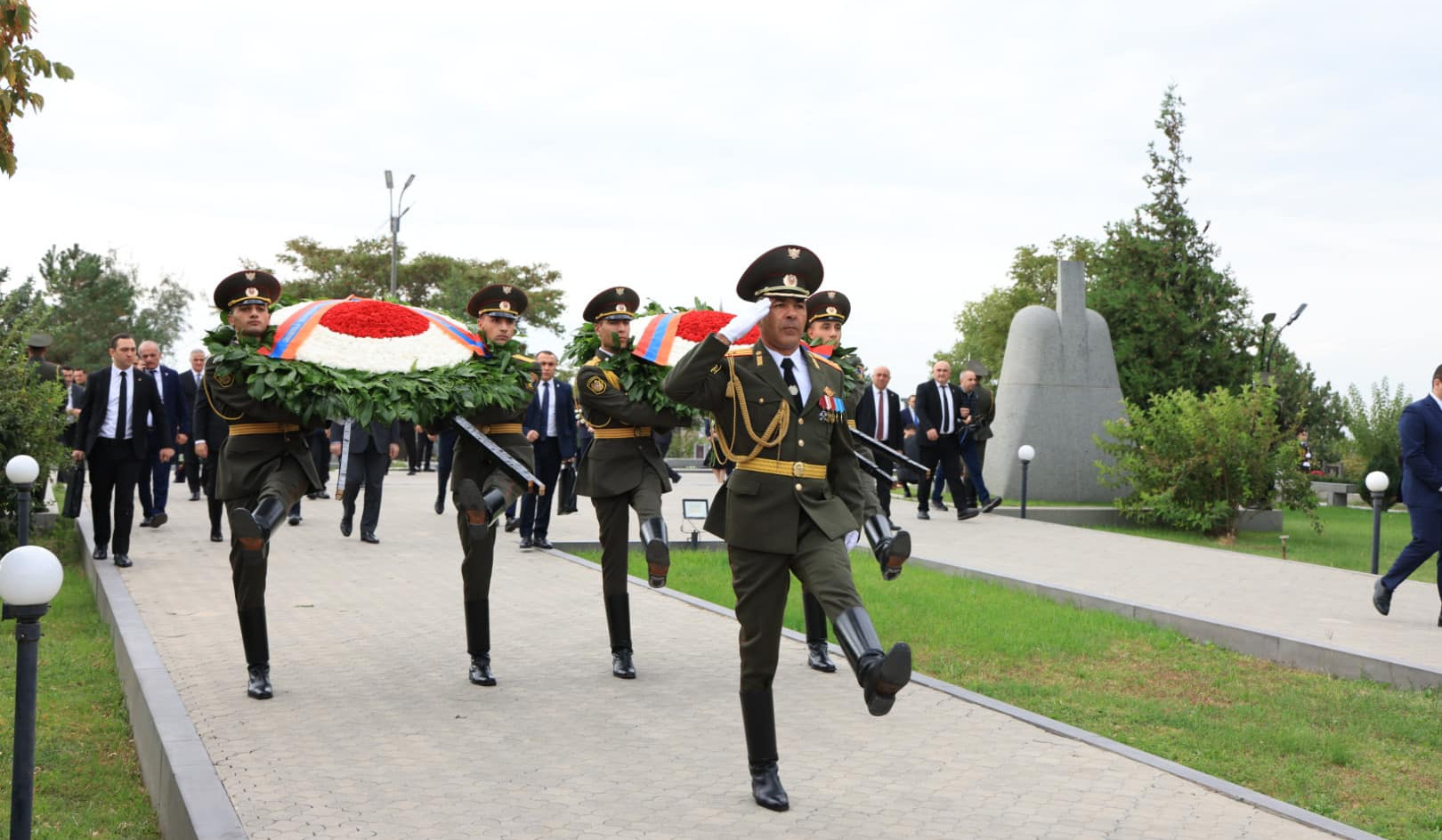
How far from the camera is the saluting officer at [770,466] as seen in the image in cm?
541

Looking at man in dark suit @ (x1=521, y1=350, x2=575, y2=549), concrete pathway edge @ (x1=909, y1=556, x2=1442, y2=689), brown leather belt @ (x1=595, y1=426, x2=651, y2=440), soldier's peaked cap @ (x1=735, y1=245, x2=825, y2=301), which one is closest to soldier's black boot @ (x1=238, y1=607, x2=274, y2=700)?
brown leather belt @ (x1=595, y1=426, x2=651, y2=440)

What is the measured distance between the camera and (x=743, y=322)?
5367 millimetres

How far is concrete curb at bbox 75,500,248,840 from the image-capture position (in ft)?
15.5

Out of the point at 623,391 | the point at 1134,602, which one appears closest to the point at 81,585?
the point at 623,391

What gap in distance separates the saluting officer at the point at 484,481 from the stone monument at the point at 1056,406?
1406 centimetres

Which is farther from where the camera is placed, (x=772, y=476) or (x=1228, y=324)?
(x=1228, y=324)

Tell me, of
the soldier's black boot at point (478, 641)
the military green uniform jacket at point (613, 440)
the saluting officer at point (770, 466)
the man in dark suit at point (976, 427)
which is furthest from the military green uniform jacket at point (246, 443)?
the man in dark suit at point (976, 427)

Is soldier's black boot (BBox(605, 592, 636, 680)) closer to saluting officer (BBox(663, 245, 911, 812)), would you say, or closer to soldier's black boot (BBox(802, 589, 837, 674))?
soldier's black boot (BBox(802, 589, 837, 674))

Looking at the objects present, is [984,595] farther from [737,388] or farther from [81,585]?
[81,585]

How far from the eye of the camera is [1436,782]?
239 inches

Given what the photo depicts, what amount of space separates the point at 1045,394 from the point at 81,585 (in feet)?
47.4

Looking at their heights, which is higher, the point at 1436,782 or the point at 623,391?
the point at 623,391

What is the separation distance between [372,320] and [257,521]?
1312mm

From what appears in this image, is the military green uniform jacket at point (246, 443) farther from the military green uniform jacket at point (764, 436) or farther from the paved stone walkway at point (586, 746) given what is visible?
the military green uniform jacket at point (764, 436)
